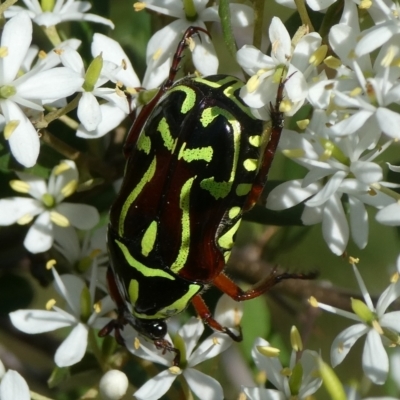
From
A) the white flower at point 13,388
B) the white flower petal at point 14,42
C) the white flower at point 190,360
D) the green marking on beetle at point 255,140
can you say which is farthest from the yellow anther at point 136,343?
the white flower petal at point 14,42

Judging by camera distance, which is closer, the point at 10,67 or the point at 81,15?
the point at 10,67

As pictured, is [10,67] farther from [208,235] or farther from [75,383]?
[75,383]

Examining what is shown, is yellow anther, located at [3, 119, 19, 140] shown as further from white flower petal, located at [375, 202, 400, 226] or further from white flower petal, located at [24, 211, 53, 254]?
white flower petal, located at [375, 202, 400, 226]

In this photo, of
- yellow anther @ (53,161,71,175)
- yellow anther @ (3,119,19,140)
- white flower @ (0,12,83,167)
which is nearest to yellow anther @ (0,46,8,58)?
white flower @ (0,12,83,167)

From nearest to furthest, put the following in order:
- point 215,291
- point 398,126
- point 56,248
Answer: point 398,126 → point 56,248 → point 215,291

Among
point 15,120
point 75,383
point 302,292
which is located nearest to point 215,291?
point 302,292

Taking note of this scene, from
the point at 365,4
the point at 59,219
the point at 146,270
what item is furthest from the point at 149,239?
the point at 365,4
